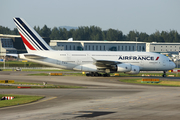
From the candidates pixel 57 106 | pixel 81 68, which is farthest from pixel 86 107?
pixel 81 68

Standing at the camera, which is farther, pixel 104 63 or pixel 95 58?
pixel 95 58

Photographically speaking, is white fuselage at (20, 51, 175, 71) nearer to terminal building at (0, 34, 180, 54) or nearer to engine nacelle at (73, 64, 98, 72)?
engine nacelle at (73, 64, 98, 72)

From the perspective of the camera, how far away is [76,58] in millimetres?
56188

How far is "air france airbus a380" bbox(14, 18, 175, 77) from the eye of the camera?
181 ft

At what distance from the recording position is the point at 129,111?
21.3 metres

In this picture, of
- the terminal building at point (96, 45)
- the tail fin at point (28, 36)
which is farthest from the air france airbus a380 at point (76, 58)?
the terminal building at point (96, 45)

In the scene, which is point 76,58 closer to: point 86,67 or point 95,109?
point 86,67

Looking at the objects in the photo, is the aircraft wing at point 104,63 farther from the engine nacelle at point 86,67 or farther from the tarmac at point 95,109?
the tarmac at point 95,109

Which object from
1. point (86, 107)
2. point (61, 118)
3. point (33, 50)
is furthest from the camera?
point (33, 50)

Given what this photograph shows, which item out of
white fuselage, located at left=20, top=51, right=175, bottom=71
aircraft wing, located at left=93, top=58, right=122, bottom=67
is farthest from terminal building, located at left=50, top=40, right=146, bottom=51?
aircraft wing, located at left=93, top=58, right=122, bottom=67

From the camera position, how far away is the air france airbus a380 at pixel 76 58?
55250mm

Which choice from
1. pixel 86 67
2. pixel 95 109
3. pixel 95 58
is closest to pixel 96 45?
pixel 95 58

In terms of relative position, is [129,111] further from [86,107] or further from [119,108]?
[86,107]

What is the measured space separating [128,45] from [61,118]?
12419cm
